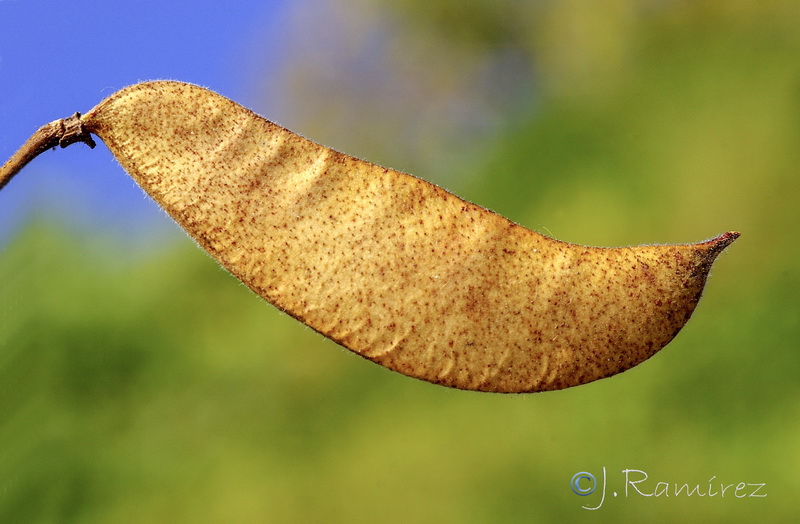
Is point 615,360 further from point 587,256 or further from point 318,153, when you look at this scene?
point 318,153

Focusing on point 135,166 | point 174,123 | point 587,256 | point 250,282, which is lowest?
point 250,282

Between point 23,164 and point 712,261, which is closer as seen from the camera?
point 23,164

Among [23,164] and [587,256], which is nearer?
[23,164]

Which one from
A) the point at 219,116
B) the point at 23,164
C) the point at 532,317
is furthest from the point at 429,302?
the point at 23,164

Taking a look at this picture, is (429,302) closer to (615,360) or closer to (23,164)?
(615,360)

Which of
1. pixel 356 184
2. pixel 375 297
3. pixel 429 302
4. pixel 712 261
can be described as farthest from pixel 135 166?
pixel 712 261

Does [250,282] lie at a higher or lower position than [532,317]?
lower
